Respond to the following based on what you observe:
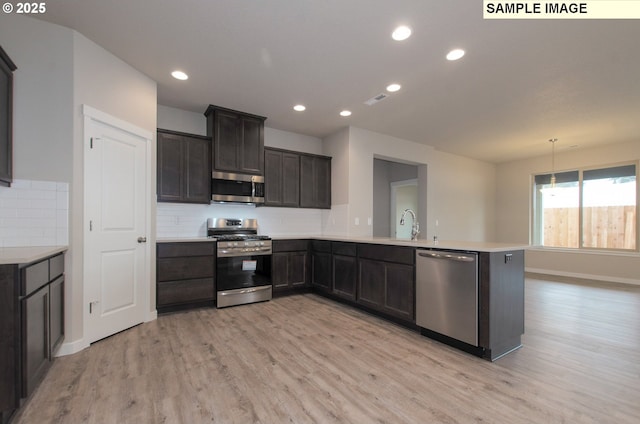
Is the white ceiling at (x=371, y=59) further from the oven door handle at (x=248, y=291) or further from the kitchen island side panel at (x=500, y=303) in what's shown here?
the oven door handle at (x=248, y=291)

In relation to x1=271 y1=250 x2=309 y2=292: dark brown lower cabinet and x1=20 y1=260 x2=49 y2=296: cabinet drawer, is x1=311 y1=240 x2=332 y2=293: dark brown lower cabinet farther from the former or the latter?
x1=20 y1=260 x2=49 y2=296: cabinet drawer

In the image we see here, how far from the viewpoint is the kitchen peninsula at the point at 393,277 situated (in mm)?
2355

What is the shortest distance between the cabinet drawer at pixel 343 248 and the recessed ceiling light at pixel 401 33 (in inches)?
90.6

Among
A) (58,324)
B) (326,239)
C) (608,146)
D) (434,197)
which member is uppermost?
(608,146)

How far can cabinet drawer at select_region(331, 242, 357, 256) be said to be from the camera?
3.73 meters

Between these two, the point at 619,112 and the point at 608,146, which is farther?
the point at 608,146

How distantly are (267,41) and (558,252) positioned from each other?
7389 mm

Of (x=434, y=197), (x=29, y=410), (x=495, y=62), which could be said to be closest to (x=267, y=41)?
(x=495, y=62)

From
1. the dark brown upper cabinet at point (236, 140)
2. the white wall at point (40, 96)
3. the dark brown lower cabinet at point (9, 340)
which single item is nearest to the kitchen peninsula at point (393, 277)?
the dark brown upper cabinet at point (236, 140)

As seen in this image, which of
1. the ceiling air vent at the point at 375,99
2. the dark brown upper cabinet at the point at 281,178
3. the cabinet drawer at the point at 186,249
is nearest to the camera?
the cabinet drawer at the point at 186,249

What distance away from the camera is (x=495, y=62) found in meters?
2.85

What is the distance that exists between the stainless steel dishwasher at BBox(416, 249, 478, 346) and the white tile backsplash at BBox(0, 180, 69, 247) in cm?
322

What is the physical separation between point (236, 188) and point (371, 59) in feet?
8.26

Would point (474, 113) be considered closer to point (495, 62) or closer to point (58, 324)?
point (495, 62)
